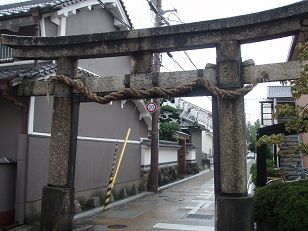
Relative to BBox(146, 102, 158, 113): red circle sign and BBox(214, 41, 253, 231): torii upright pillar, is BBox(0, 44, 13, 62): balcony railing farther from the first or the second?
BBox(214, 41, 253, 231): torii upright pillar

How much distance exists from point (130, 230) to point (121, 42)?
540 cm

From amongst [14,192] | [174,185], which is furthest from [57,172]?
[174,185]

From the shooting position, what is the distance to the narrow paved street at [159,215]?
11.6 meters

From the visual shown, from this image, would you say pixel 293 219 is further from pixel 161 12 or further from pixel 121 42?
pixel 161 12

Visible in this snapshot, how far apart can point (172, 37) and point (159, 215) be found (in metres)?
7.05

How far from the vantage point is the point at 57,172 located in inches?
372

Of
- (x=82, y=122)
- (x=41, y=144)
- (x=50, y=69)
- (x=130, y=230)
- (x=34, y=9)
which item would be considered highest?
(x=34, y=9)

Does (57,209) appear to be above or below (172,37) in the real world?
below

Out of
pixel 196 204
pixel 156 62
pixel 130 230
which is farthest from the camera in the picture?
pixel 156 62

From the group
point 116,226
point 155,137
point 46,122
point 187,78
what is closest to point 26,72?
point 46,122

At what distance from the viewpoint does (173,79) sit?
8781 mm

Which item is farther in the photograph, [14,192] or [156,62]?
[156,62]

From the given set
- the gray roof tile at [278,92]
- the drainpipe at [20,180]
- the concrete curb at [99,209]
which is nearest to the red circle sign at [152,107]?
the concrete curb at [99,209]

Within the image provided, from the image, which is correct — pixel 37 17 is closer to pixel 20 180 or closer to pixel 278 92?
pixel 20 180
